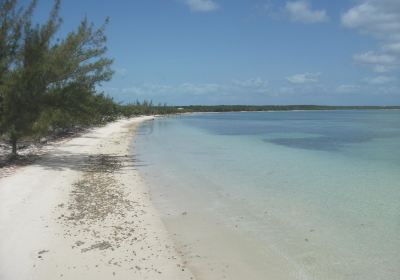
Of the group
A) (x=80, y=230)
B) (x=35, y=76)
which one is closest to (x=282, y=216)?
(x=80, y=230)

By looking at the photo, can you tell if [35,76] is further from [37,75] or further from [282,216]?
[282,216]

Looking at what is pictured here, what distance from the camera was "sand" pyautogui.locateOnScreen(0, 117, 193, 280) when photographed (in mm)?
6480

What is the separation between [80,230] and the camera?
827 centimetres

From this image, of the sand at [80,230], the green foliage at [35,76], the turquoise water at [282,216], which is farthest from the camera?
the green foliage at [35,76]

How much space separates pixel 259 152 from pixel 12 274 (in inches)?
765

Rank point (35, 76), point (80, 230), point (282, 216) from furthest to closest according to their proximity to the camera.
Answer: point (35, 76) < point (282, 216) < point (80, 230)

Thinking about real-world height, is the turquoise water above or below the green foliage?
below

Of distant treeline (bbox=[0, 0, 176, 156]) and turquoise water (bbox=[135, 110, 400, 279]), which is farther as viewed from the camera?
distant treeline (bbox=[0, 0, 176, 156])

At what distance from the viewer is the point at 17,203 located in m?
9.88

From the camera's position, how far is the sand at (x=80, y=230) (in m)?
6.48

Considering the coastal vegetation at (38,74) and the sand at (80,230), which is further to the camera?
the coastal vegetation at (38,74)

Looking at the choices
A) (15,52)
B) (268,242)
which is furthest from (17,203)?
(15,52)

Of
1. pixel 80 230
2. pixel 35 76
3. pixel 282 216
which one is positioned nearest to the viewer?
pixel 80 230

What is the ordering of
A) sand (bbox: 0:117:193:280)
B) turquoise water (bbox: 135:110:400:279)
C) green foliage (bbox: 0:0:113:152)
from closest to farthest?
sand (bbox: 0:117:193:280) → turquoise water (bbox: 135:110:400:279) → green foliage (bbox: 0:0:113:152)
